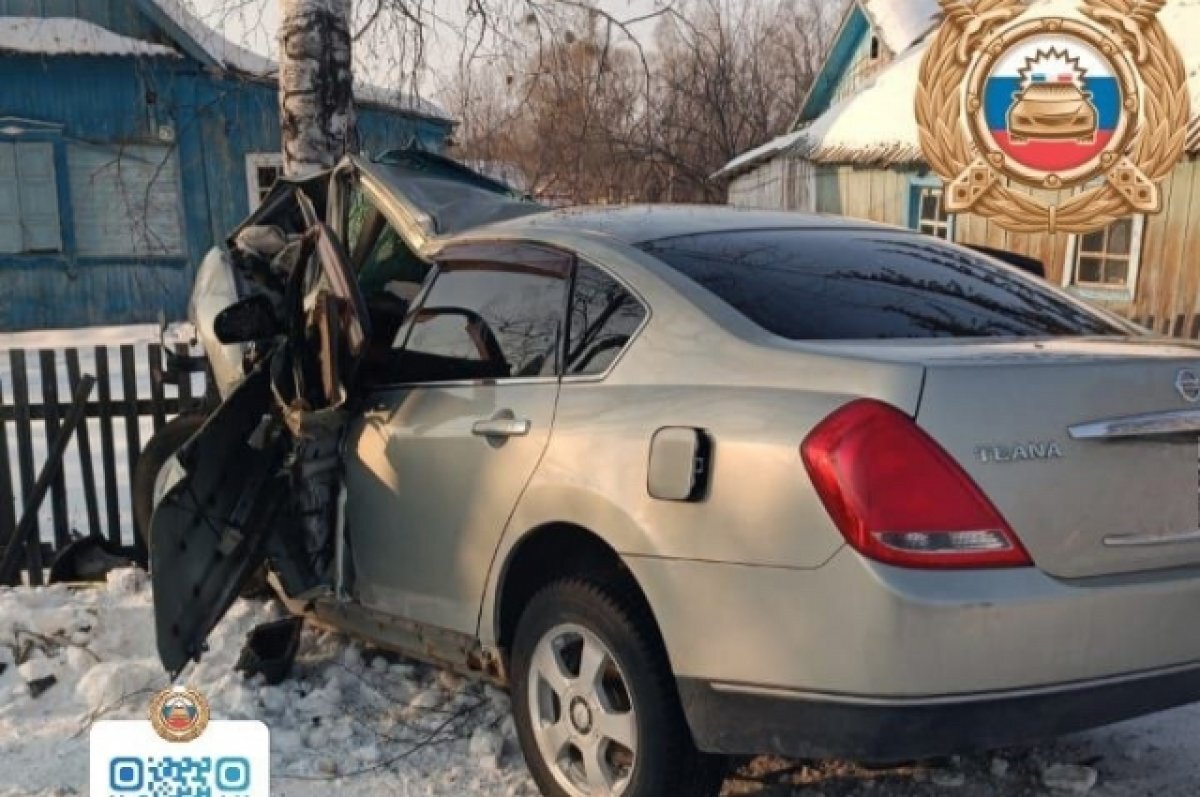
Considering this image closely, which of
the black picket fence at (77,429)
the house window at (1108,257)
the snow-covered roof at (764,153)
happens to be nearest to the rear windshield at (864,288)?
the black picket fence at (77,429)

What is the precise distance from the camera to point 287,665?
13.5ft

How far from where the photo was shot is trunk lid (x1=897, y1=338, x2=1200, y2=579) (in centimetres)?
233

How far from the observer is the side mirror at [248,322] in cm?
386

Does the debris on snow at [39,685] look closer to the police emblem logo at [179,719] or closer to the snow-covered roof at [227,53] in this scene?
the police emblem logo at [179,719]

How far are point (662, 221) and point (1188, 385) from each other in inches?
62.8

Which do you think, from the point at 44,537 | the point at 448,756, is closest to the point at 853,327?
the point at 448,756

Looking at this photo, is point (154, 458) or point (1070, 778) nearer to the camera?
point (1070, 778)

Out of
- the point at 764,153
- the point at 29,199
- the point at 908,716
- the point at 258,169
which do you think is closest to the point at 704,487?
the point at 908,716

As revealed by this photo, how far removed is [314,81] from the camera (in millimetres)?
6082

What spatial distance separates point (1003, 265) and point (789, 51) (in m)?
33.5

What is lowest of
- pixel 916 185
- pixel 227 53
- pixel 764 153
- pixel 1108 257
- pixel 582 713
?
pixel 582 713

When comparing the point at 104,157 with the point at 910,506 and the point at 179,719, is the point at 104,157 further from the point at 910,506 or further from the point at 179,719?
the point at 910,506

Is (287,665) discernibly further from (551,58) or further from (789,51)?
(789,51)

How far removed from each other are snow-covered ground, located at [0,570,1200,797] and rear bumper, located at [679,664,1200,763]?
2.43 ft
